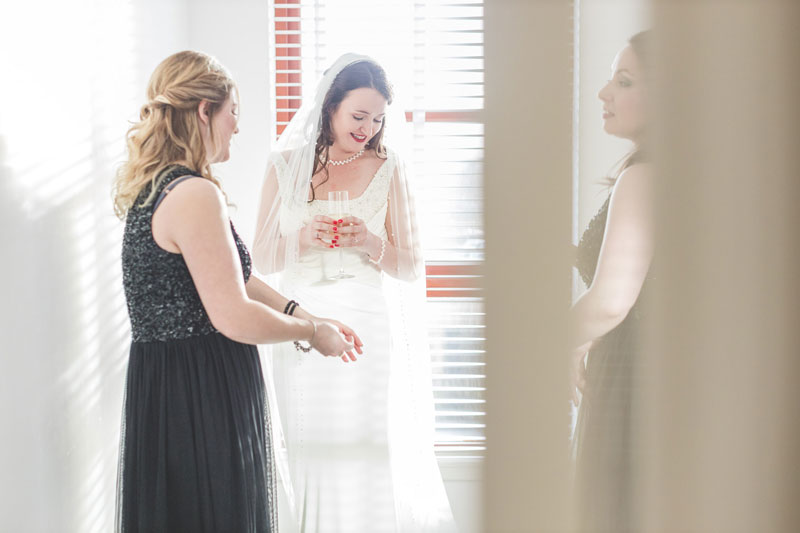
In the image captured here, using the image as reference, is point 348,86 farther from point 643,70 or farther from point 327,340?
point 643,70

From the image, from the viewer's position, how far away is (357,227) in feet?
6.30

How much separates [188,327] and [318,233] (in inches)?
21.1

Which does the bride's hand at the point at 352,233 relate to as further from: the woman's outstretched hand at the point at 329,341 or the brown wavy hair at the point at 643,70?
the brown wavy hair at the point at 643,70

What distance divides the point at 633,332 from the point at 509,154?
0.07 m

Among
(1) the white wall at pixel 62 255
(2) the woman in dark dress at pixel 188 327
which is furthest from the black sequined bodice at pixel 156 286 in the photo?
(1) the white wall at pixel 62 255

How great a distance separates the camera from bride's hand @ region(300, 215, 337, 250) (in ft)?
6.20

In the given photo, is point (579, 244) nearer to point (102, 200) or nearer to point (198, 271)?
point (198, 271)

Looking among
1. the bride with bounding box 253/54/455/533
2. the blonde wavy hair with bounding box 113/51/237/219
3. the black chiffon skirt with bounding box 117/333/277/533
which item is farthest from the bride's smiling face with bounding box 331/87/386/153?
the black chiffon skirt with bounding box 117/333/277/533

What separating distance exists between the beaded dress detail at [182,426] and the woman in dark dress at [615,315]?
1.31 m

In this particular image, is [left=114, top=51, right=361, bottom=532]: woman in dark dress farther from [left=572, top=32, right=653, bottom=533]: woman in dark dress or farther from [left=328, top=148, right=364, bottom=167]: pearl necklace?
[left=572, top=32, right=653, bottom=533]: woman in dark dress

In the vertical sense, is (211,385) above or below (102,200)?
below

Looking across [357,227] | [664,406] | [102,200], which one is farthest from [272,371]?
[664,406]

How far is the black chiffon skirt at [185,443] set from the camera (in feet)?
4.87

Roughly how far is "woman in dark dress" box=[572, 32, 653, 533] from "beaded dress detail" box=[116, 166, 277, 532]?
1.31 m
